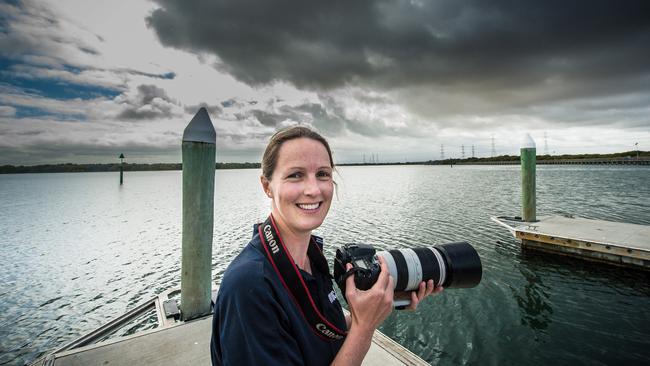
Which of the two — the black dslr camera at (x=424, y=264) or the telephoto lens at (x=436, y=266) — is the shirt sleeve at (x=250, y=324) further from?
the telephoto lens at (x=436, y=266)

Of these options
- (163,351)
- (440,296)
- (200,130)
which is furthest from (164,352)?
(440,296)

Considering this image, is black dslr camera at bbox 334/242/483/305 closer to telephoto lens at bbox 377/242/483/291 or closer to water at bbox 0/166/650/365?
telephoto lens at bbox 377/242/483/291

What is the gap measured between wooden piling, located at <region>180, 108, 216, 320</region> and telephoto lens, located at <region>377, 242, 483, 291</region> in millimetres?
3361

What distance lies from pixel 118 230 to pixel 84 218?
21.7 ft

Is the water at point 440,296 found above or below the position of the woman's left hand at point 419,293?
below

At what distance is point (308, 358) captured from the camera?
1240 millimetres

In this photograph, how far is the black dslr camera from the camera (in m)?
1.62

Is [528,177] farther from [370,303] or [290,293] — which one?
[290,293]

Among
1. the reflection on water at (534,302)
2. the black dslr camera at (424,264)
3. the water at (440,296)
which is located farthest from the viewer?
the reflection on water at (534,302)

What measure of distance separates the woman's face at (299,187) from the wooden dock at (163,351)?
2.66 metres

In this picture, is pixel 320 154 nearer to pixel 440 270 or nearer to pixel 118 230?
pixel 440 270

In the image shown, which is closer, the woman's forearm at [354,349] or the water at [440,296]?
the woman's forearm at [354,349]

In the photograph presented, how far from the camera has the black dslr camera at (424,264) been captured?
1.62 metres

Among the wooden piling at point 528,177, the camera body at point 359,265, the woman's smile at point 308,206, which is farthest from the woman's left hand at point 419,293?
the wooden piling at point 528,177
